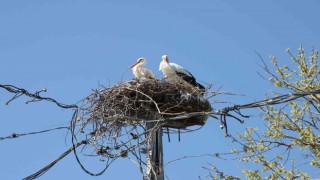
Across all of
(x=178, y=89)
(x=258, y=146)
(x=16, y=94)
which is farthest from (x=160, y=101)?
(x=258, y=146)

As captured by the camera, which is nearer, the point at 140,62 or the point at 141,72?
the point at 141,72

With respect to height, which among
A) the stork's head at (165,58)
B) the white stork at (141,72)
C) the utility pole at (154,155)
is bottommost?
the utility pole at (154,155)

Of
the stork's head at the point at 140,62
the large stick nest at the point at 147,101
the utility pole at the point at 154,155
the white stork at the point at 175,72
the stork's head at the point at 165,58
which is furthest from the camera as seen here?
the stork's head at the point at 165,58

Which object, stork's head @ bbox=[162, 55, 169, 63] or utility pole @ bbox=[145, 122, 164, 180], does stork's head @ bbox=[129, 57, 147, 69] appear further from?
utility pole @ bbox=[145, 122, 164, 180]

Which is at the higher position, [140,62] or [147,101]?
[140,62]

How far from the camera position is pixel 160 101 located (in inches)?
348

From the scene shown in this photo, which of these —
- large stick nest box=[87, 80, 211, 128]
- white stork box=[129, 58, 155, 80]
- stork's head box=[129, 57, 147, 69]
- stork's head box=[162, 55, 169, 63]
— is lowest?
large stick nest box=[87, 80, 211, 128]

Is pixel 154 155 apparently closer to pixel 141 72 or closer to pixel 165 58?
pixel 141 72

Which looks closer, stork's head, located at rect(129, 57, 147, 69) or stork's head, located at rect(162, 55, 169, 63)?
stork's head, located at rect(129, 57, 147, 69)

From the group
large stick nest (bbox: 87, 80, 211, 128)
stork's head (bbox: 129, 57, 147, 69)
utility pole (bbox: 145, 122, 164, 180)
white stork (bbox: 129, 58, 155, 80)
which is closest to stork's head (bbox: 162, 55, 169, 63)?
stork's head (bbox: 129, 57, 147, 69)

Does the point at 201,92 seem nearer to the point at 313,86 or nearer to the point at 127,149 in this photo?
the point at 127,149

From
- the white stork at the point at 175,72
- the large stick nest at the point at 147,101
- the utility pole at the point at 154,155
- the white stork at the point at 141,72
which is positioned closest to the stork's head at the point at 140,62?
the white stork at the point at 141,72

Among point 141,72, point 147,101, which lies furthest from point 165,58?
point 147,101

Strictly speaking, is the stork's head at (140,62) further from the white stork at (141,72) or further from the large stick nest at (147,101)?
the large stick nest at (147,101)
